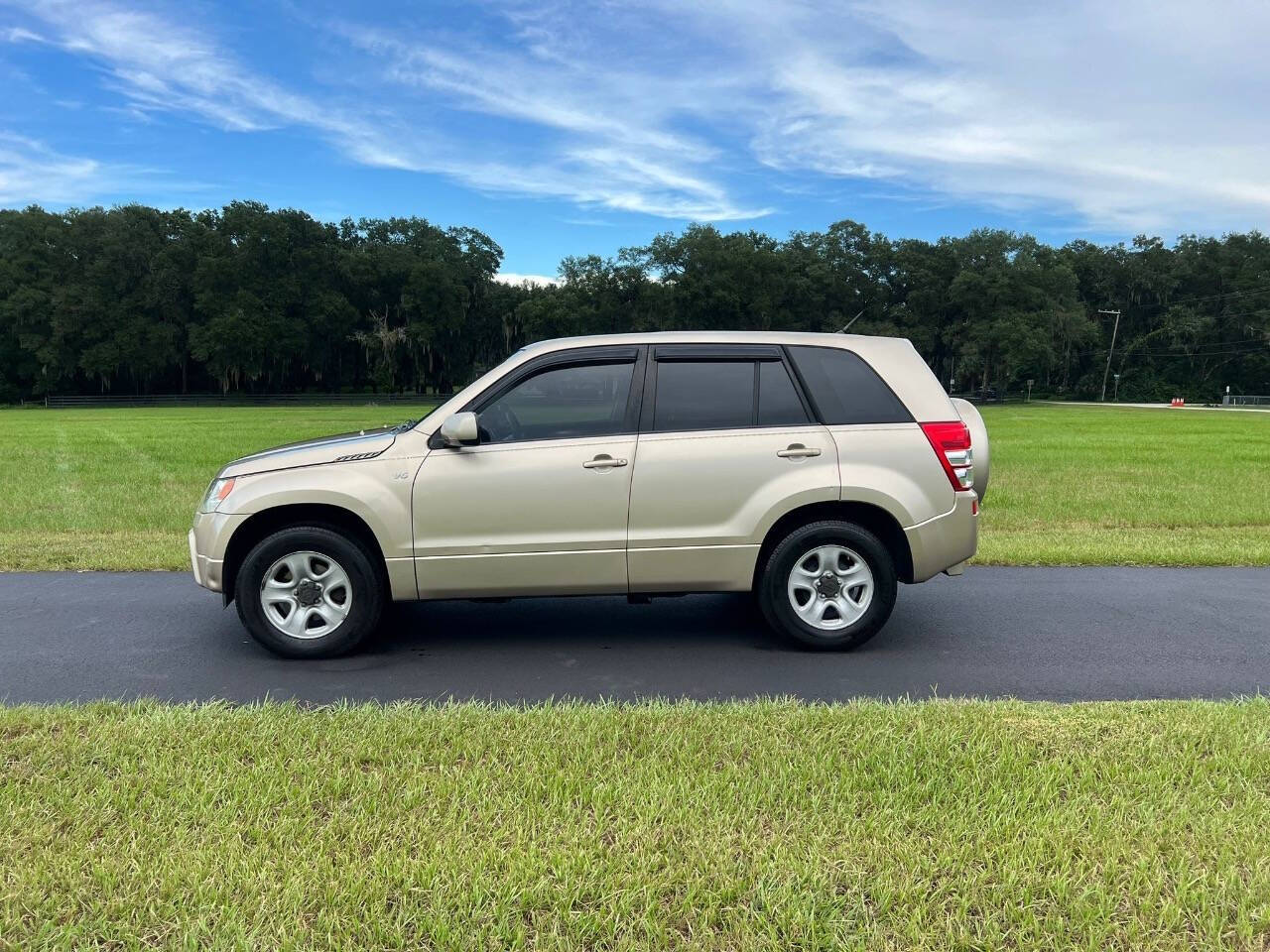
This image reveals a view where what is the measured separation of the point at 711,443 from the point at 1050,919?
3260mm

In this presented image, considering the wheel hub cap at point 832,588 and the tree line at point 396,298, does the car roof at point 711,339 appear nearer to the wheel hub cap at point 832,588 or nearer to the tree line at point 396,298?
the wheel hub cap at point 832,588

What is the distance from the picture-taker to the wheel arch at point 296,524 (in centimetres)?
548

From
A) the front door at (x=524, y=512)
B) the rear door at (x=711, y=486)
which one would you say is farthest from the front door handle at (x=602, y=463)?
the rear door at (x=711, y=486)

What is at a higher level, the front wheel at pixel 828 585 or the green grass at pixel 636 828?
the front wheel at pixel 828 585

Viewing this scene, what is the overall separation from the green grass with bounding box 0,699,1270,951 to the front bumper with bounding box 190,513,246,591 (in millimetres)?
1244

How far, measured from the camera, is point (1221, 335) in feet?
298

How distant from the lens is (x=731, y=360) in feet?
18.8

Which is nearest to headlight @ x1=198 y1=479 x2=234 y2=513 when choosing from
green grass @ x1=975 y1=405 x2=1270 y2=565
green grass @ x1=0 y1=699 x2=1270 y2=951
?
green grass @ x1=0 y1=699 x2=1270 y2=951

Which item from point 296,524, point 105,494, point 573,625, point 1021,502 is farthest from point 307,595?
point 1021,502

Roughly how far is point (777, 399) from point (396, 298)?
76.8m

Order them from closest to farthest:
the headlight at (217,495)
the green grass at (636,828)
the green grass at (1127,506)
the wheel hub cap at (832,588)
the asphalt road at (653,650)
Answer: the green grass at (636,828) → the asphalt road at (653,650) → the headlight at (217,495) → the wheel hub cap at (832,588) → the green grass at (1127,506)

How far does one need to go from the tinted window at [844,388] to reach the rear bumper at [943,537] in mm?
619

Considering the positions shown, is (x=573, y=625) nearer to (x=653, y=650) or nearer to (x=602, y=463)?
(x=653, y=650)

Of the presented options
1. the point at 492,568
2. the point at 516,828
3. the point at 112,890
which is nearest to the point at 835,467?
the point at 492,568
